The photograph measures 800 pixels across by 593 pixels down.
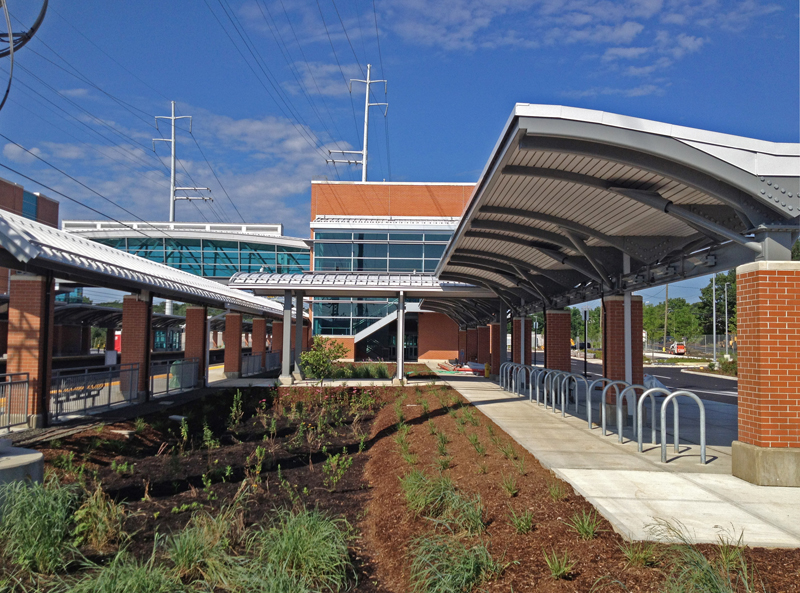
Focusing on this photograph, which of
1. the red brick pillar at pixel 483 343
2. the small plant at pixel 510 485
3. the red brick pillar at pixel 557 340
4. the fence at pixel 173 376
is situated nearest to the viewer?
the small plant at pixel 510 485

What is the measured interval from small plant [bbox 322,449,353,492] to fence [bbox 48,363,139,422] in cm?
670

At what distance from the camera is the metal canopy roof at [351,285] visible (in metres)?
21.8

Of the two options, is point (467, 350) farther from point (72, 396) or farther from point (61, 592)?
point (61, 592)

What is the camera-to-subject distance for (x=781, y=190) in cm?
718

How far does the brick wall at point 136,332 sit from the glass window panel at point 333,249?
22.9 m

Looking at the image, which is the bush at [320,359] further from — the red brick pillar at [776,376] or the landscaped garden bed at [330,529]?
the red brick pillar at [776,376]

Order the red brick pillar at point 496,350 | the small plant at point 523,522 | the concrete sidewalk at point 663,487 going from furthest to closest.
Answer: the red brick pillar at point 496,350 < the concrete sidewalk at point 663,487 < the small plant at point 523,522

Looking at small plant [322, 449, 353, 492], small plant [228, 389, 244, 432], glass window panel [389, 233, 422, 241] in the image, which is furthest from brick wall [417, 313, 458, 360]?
small plant [322, 449, 353, 492]

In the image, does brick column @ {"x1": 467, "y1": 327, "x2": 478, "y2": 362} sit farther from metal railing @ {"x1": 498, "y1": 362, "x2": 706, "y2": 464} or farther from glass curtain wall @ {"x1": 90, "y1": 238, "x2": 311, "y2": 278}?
glass curtain wall @ {"x1": 90, "y1": 238, "x2": 311, "y2": 278}

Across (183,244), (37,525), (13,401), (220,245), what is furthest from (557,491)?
(183,244)

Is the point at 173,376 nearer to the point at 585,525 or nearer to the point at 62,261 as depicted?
the point at 62,261

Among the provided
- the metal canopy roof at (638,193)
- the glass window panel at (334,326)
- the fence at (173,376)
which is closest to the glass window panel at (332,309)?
the glass window panel at (334,326)

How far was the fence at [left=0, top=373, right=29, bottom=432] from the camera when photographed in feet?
34.8

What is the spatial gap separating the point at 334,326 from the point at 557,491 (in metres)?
32.2
